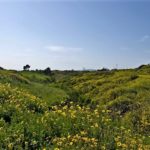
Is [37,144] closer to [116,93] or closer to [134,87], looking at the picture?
[116,93]

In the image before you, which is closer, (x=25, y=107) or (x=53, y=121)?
(x=53, y=121)

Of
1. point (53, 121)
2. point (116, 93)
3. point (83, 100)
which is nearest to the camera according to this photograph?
point (53, 121)

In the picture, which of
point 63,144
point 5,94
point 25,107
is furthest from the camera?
point 5,94

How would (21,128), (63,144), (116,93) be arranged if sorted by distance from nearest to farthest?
(63,144) → (21,128) → (116,93)

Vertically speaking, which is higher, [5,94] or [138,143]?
[5,94]

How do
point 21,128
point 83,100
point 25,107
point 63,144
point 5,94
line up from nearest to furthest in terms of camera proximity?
point 63,144 → point 21,128 → point 25,107 → point 5,94 → point 83,100

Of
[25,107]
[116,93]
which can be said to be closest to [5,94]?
[25,107]

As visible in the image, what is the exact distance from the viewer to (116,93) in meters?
38.2

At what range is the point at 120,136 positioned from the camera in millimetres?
13281

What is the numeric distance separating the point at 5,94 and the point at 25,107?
2.39 metres

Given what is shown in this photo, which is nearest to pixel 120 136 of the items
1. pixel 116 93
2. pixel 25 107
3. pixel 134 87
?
pixel 25 107

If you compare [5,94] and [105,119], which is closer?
[105,119]

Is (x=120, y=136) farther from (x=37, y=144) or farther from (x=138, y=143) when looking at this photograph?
(x=37, y=144)

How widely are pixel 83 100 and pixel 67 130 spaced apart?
28.3 meters
